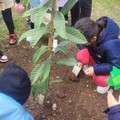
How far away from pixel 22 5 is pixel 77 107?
5.81 ft

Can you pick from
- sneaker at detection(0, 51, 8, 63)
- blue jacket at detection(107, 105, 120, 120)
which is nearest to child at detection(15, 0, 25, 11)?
sneaker at detection(0, 51, 8, 63)

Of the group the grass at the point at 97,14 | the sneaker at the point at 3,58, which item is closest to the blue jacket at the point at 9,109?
the sneaker at the point at 3,58

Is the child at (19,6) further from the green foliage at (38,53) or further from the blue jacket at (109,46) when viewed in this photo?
the green foliage at (38,53)

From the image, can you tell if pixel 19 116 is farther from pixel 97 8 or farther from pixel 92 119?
pixel 97 8

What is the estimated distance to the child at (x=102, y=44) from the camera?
2.56 m

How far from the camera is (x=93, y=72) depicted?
275 cm

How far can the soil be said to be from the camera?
2.63m

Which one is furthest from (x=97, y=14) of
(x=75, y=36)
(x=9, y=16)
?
(x=75, y=36)

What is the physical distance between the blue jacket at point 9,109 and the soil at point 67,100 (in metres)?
0.69

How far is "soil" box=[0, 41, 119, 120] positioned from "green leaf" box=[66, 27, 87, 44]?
0.82m

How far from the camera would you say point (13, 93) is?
196cm

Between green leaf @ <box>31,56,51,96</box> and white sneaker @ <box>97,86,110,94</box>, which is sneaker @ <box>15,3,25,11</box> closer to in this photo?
white sneaker @ <box>97,86,110,94</box>

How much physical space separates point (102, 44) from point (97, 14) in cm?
149

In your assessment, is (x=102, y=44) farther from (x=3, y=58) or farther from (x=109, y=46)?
(x=3, y=58)
